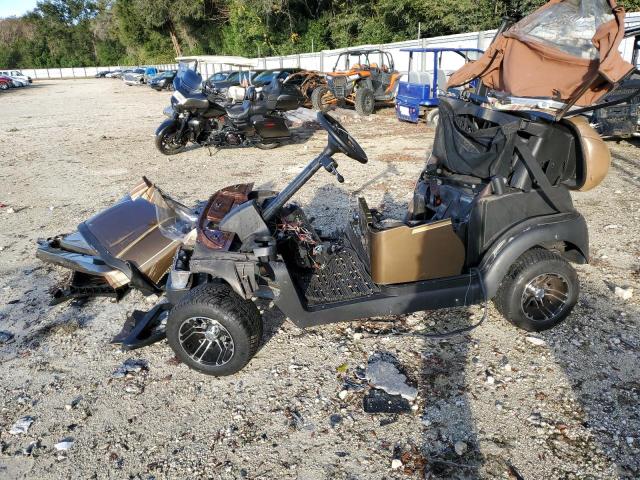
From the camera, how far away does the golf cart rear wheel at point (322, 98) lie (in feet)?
49.5

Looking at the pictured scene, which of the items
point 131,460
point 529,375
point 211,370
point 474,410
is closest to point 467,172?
point 529,375

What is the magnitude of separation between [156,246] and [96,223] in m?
0.61

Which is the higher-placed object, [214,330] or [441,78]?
[441,78]

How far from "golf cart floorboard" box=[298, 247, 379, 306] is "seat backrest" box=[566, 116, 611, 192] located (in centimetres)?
163

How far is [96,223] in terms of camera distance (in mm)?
4098

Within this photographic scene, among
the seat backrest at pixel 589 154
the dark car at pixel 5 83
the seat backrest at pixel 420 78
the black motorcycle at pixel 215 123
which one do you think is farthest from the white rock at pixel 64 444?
the dark car at pixel 5 83

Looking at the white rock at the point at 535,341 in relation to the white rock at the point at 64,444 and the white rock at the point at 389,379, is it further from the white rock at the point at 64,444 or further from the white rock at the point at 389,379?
the white rock at the point at 64,444

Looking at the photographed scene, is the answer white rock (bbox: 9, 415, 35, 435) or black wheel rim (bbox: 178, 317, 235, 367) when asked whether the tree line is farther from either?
white rock (bbox: 9, 415, 35, 435)

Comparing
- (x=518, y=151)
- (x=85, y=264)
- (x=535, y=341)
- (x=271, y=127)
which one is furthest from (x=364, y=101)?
(x=535, y=341)

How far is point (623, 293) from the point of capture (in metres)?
3.87

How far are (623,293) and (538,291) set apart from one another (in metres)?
1.12

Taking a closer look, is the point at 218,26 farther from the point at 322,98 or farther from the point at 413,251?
the point at 413,251

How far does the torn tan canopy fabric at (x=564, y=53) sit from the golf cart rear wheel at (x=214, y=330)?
259 cm

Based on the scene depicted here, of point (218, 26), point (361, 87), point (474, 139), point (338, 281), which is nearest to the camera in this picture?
point (338, 281)
